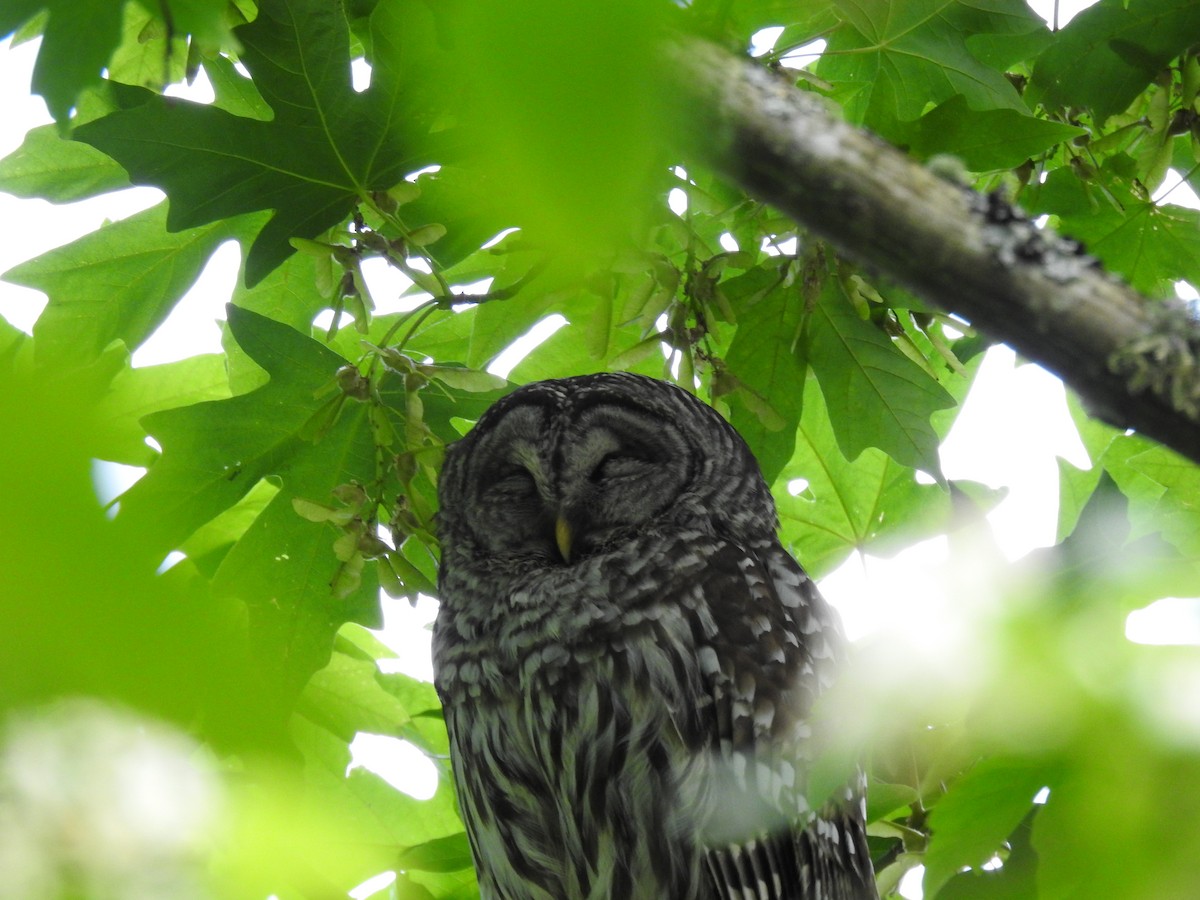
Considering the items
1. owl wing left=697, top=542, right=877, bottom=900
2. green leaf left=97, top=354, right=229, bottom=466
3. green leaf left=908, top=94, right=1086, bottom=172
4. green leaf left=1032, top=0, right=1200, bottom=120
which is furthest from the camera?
green leaf left=97, top=354, right=229, bottom=466

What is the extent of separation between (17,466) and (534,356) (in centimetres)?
299

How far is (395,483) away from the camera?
316 centimetres

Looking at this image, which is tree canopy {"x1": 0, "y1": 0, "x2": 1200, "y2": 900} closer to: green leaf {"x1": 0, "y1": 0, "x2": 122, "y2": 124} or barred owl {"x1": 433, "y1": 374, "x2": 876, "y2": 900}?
green leaf {"x1": 0, "y1": 0, "x2": 122, "y2": 124}

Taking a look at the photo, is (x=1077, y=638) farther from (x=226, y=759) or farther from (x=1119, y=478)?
(x=1119, y=478)

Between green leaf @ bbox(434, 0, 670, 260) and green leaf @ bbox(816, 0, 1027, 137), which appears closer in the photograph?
green leaf @ bbox(434, 0, 670, 260)

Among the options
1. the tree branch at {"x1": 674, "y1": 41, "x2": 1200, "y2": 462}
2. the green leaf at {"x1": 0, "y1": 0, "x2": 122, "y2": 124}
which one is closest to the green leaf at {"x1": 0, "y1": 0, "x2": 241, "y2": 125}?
the green leaf at {"x1": 0, "y1": 0, "x2": 122, "y2": 124}

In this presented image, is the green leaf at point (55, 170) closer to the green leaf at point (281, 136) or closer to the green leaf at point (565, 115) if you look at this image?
the green leaf at point (281, 136)

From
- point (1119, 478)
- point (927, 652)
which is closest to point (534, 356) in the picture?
point (1119, 478)

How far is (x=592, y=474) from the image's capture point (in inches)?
141

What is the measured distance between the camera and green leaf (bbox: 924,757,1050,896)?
1.21 meters

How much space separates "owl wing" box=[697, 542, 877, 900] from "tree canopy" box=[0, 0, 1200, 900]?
0.14 metres

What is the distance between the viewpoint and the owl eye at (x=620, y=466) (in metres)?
3.61

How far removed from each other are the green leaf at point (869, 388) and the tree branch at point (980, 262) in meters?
1.85

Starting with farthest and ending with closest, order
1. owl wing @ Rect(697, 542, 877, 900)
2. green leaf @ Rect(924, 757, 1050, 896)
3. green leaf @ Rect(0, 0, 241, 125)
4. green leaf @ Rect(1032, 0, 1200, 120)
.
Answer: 1. owl wing @ Rect(697, 542, 877, 900)
2. green leaf @ Rect(1032, 0, 1200, 120)
3. green leaf @ Rect(0, 0, 241, 125)
4. green leaf @ Rect(924, 757, 1050, 896)
